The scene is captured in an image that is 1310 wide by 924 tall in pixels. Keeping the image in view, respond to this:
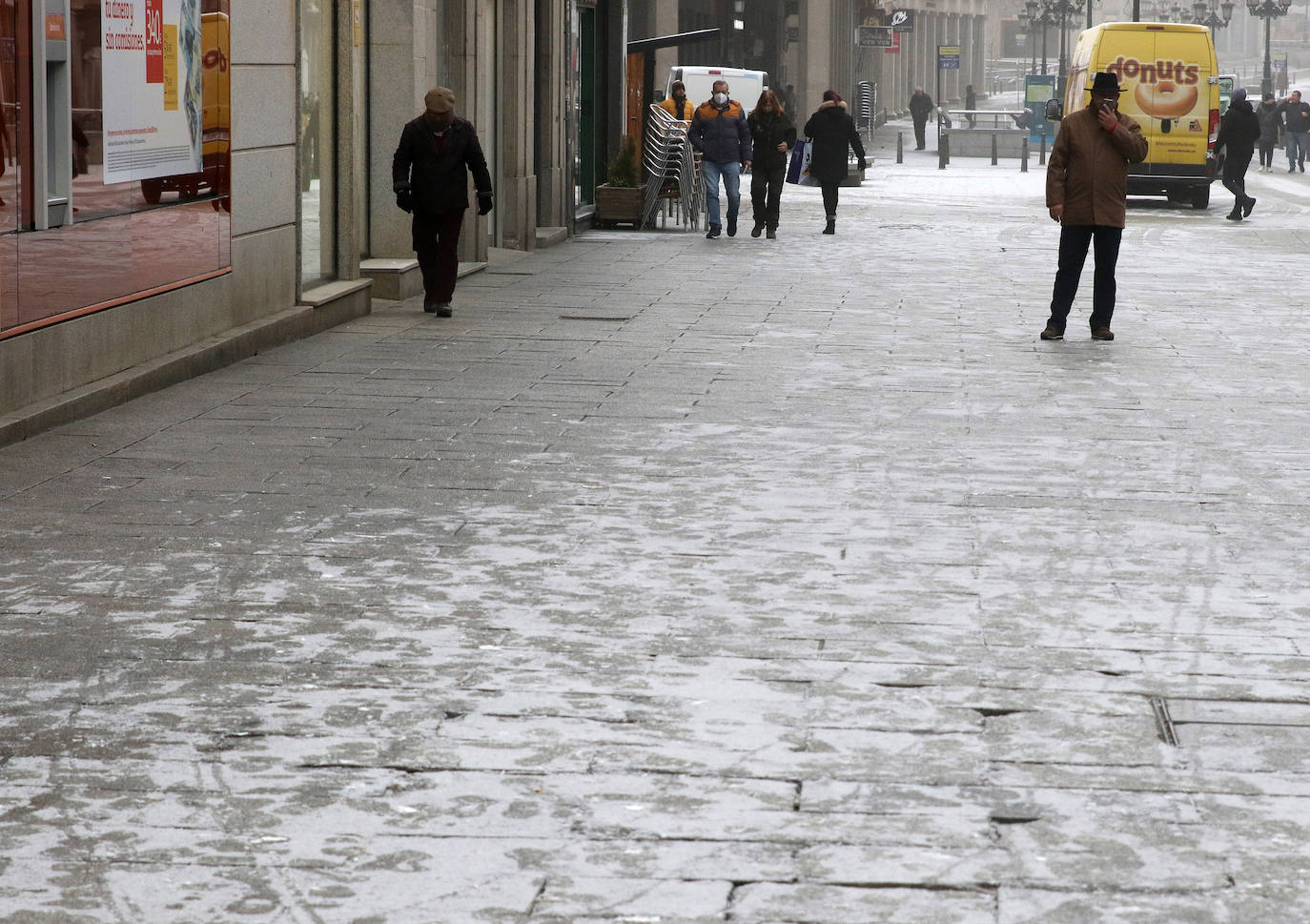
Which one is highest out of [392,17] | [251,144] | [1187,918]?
[392,17]

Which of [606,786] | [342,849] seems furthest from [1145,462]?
[342,849]

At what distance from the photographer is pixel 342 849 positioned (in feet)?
12.3

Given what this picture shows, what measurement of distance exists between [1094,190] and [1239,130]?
14215mm

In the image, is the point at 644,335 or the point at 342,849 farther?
the point at 644,335

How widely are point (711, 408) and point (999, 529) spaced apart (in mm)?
2828

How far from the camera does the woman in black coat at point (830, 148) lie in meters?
22.0

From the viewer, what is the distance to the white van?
40562 mm

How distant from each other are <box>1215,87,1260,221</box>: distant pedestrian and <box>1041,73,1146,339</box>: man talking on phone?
1362 cm

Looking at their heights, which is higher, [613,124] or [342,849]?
[613,124]

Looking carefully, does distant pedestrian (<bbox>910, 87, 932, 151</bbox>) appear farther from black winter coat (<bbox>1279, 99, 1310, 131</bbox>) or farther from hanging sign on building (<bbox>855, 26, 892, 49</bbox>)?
black winter coat (<bbox>1279, 99, 1310, 131</bbox>)

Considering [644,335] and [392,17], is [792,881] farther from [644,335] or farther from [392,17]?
[392,17]

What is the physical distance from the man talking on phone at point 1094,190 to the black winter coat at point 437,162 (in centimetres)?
367

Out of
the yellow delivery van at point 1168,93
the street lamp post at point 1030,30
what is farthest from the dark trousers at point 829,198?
the street lamp post at point 1030,30

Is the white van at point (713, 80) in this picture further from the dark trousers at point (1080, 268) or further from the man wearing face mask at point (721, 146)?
the dark trousers at point (1080, 268)
